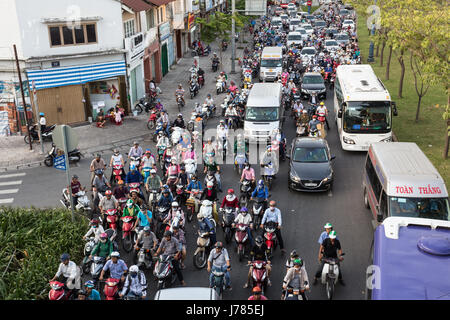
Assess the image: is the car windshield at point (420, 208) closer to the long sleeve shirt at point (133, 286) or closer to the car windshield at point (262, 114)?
the long sleeve shirt at point (133, 286)

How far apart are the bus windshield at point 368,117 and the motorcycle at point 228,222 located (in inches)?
389

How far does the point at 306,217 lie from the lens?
16094mm

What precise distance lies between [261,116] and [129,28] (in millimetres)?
12036

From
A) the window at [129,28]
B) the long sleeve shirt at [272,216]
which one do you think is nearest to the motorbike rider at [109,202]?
the long sleeve shirt at [272,216]

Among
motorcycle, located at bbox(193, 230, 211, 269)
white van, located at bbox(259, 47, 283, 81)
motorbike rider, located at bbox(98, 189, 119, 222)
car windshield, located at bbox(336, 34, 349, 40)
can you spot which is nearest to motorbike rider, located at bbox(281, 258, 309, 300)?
motorcycle, located at bbox(193, 230, 211, 269)

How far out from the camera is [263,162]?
17.9 m

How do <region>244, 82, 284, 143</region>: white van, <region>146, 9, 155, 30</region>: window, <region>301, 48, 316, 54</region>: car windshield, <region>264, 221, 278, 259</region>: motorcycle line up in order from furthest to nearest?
<region>301, 48, 316, 54</region>: car windshield, <region>146, 9, 155, 30</region>: window, <region>244, 82, 284, 143</region>: white van, <region>264, 221, 278, 259</region>: motorcycle

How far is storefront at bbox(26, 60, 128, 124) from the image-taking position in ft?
83.2

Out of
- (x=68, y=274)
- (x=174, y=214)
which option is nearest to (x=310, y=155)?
(x=174, y=214)

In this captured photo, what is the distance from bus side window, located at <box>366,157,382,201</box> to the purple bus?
4.39 meters

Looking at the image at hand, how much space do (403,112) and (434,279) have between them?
72.1 ft

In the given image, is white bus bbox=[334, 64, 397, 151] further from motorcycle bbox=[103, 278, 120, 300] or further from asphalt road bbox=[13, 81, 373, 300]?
motorcycle bbox=[103, 278, 120, 300]
